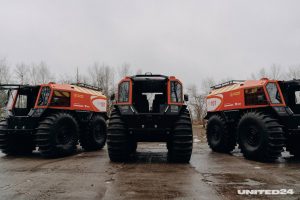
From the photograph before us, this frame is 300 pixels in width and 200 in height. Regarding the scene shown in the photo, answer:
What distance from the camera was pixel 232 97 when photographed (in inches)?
433

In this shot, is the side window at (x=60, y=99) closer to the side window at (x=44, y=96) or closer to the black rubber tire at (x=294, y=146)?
the side window at (x=44, y=96)

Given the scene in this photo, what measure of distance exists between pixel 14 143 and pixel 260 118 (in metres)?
8.51

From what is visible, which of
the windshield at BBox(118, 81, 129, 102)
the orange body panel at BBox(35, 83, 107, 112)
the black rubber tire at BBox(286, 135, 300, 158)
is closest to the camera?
the windshield at BBox(118, 81, 129, 102)

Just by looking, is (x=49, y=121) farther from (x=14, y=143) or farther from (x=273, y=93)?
(x=273, y=93)

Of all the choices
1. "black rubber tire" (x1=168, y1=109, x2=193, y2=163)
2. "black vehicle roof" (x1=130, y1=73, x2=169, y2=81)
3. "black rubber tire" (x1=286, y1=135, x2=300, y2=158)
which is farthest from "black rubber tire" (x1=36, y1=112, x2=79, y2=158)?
→ "black rubber tire" (x1=286, y1=135, x2=300, y2=158)

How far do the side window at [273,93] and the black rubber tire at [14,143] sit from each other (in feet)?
26.4

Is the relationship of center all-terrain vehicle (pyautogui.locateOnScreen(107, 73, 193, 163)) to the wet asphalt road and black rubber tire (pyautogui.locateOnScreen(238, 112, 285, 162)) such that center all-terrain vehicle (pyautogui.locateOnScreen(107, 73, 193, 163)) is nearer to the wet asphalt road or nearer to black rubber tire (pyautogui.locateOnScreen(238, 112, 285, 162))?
the wet asphalt road

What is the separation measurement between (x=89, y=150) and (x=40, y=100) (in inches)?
141

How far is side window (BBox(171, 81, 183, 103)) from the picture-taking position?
873cm

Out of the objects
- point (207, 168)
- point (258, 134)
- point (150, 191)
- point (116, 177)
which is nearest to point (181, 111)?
point (207, 168)

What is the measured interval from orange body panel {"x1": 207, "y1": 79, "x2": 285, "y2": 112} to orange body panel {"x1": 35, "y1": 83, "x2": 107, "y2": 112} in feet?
16.8

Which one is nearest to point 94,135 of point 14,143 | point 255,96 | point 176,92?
point 14,143

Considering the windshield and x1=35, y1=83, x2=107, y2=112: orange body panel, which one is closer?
the windshield

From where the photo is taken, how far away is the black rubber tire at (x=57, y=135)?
9164 millimetres
